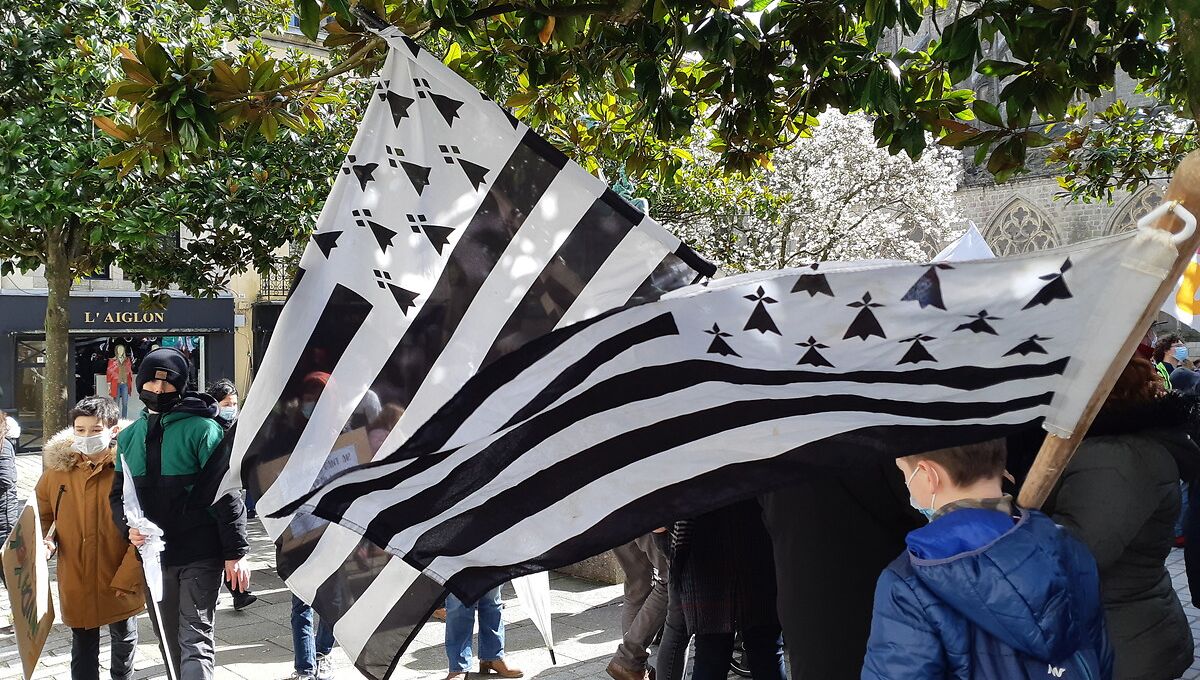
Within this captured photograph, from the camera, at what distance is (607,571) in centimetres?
820

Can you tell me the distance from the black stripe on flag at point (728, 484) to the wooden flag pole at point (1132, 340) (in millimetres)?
89

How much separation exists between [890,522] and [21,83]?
8889 mm

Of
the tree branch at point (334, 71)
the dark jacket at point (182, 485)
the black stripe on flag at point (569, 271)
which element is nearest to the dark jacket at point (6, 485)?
the dark jacket at point (182, 485)

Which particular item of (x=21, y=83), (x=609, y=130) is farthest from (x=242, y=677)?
(x=21, y=83)

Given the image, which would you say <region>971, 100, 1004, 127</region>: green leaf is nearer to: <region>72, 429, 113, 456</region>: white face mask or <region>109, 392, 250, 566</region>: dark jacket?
<region>109, 392, 250, 566</region>: dark jacket

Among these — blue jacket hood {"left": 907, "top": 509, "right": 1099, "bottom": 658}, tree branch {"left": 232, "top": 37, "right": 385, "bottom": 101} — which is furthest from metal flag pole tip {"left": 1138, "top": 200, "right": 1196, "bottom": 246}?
tree branch {"left": 232, "top": 37, "right": 385, "bottom": 101}

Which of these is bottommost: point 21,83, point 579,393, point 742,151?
point 579,393

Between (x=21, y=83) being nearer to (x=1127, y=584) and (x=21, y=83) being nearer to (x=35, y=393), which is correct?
(x=1127, y=584)

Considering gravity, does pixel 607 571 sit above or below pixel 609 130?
below

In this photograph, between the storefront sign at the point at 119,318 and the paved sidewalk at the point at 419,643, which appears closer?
the paved sidewalk at the point at 419,643

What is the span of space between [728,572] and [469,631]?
1.97 metres

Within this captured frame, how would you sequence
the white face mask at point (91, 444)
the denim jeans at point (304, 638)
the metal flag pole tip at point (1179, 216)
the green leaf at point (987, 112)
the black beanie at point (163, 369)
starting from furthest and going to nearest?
the denim jeans at point (304, 638), the white face mask at point (91, 444), the black beanie at point (163, 369), the green leaf at point (987, 112), the metal flag pole tip at point (1179, 216)

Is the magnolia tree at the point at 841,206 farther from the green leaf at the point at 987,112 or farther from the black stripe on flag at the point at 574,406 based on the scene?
the black stripe on flag at the point at 574,406

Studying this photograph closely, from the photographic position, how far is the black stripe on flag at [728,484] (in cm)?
221
